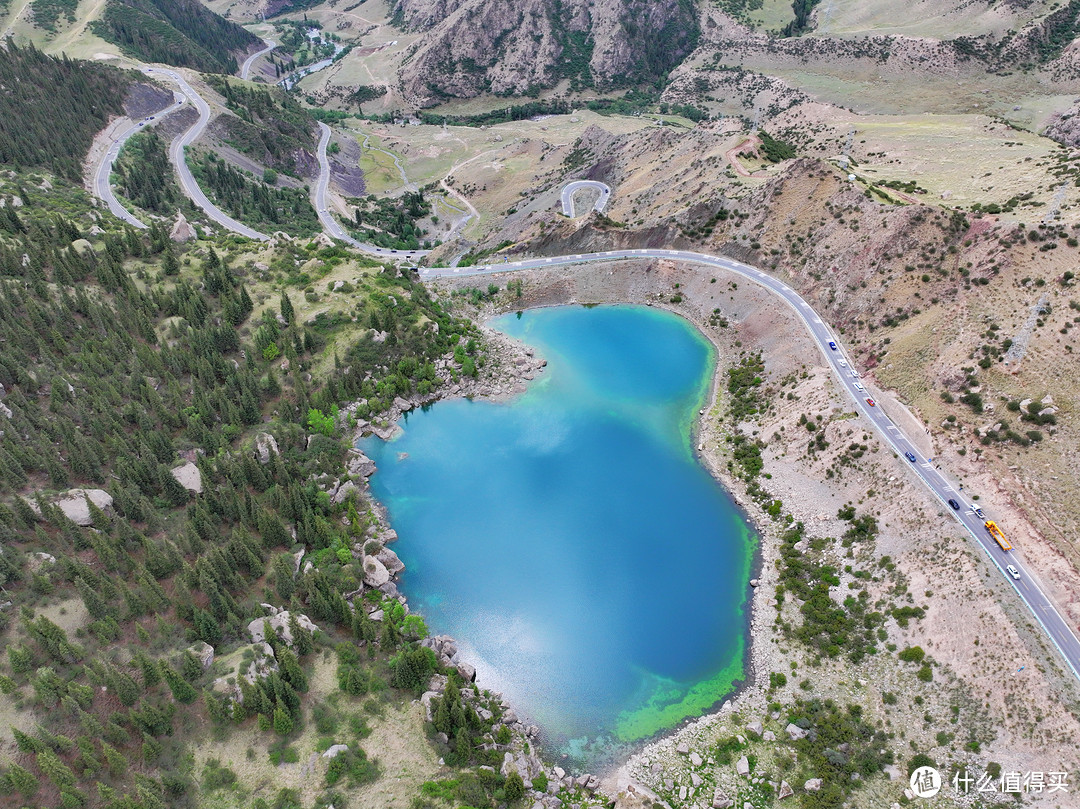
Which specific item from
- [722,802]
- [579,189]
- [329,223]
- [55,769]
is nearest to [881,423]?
[722,802]

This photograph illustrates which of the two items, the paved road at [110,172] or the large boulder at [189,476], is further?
the paved road at [110,172]

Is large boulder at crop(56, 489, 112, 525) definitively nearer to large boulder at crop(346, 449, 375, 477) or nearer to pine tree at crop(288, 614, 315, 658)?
pine tree at crop(288, 614, 315, 658)

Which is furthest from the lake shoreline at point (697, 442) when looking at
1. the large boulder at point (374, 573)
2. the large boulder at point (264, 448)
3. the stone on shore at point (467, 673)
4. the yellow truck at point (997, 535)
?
the large boulder at point (264, 448)

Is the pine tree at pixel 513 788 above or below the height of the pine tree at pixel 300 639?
below

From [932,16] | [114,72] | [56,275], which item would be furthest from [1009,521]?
[932,16]

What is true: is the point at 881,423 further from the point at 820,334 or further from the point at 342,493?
the point at 342,493

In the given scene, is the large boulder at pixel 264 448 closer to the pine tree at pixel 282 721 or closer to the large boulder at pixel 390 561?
the large boulder at pixel 390 561

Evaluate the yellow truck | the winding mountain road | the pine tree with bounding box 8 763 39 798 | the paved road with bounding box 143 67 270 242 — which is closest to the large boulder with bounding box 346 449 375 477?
the pine tree with bounding box 8 763 39 798
